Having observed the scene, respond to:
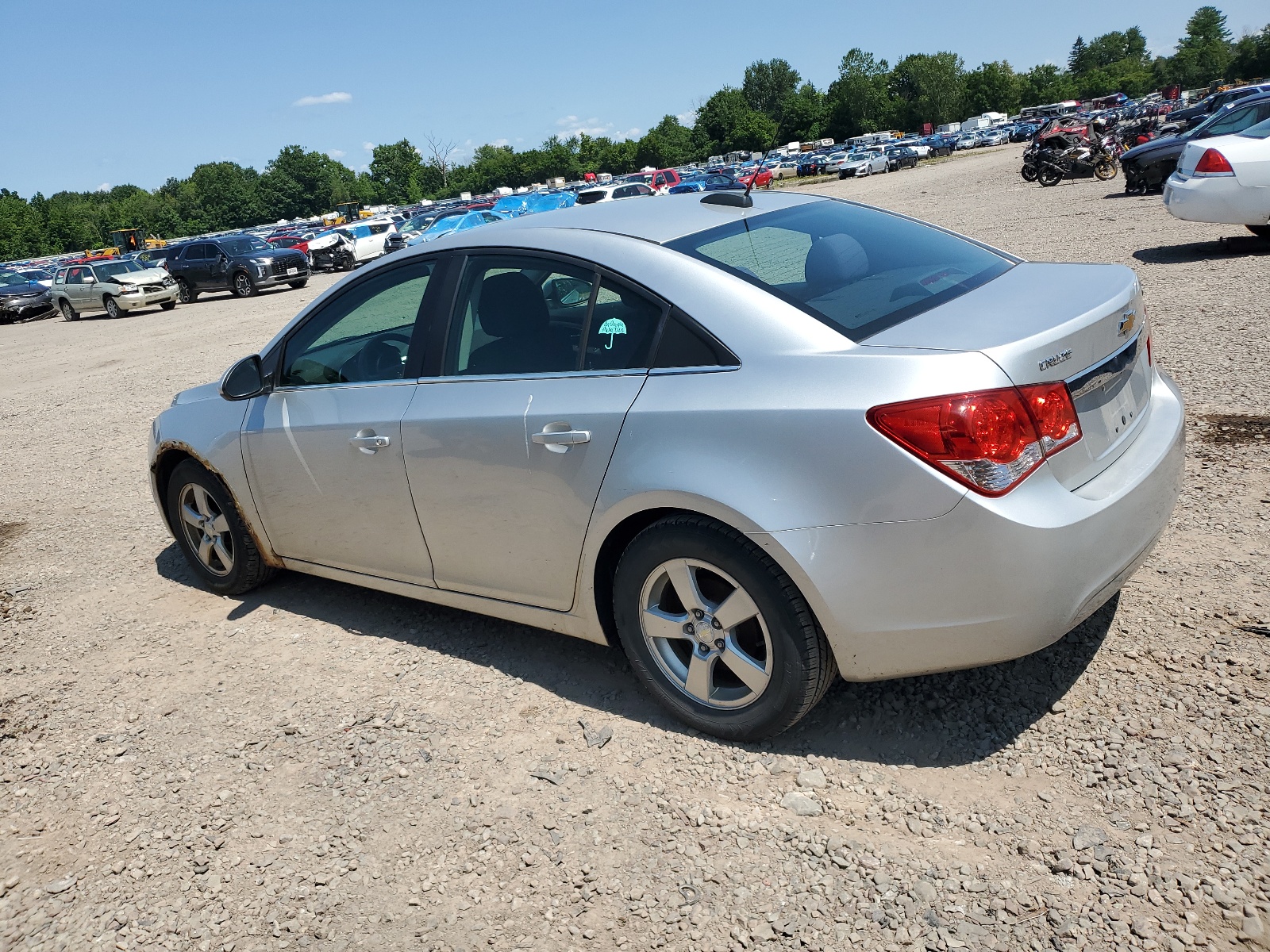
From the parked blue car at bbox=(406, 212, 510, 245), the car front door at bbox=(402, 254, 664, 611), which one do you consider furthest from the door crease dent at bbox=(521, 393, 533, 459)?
the parked blue car at bbox=(406, 212, 510, 245)

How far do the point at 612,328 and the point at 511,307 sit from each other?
534mm

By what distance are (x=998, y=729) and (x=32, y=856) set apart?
3.10m

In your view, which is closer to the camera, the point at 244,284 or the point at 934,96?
the point at 244,284

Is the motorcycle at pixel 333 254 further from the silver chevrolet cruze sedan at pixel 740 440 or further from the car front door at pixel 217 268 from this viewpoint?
the silver chevrolet cruze sedan at pixel 740 440

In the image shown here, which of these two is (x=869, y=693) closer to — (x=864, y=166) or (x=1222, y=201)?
(x=1222, y=201)

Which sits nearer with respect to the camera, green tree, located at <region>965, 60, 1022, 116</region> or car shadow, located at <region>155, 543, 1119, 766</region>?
car shadow, located at <region>155, 543, 1119, 766</region>

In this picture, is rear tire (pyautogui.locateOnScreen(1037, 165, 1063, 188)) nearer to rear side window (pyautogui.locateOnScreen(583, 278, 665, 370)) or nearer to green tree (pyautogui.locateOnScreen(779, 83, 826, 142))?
rear side window (pyautogui.locateOnScreen(583, 278, 665, 370))

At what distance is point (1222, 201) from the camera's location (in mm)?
10602

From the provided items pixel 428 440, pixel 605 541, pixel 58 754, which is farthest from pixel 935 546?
pixel 58 754

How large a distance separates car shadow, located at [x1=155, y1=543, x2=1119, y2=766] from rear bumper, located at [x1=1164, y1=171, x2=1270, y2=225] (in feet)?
29.3

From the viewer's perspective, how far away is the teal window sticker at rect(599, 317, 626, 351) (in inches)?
126

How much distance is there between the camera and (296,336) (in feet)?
14.2

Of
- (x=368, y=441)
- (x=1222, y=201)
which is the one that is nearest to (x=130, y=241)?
(x=1222, y=201)

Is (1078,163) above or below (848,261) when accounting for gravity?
below
